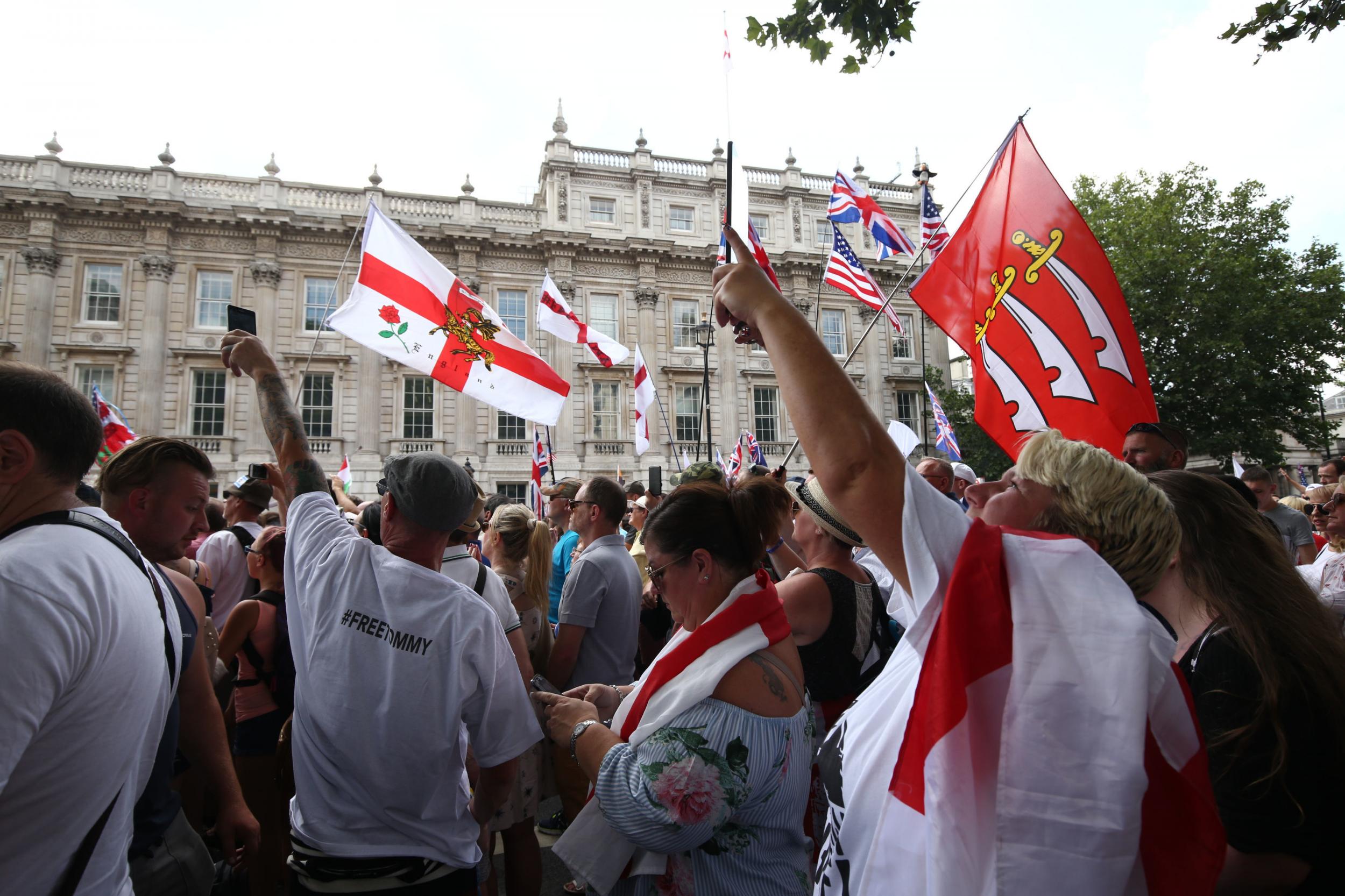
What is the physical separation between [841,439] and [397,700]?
1.67m

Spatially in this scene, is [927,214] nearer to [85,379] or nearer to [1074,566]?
[1074,566]

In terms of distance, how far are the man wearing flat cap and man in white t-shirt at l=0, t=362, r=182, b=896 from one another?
571 mm

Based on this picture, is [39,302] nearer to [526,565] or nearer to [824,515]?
[526,565]

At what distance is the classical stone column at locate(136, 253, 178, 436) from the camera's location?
20562mm

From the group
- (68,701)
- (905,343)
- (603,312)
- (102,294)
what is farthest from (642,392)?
(102,294)

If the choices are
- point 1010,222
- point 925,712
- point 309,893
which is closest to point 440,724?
point 309,893

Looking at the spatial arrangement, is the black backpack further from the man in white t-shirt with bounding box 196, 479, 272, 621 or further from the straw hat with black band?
the straw hat with black band

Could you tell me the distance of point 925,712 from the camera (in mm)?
1180

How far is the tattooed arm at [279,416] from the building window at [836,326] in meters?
25.3

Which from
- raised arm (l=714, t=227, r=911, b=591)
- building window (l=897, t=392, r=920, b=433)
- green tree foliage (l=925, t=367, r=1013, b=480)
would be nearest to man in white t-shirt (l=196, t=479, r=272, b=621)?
raised arm (l=714, t=227, r=911, b=591)

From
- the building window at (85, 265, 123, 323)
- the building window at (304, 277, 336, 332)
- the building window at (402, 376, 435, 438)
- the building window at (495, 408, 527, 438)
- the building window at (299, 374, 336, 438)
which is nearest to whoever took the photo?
the building window at (85, 265, 123, 323)

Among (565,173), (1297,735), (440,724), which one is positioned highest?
(565,173)

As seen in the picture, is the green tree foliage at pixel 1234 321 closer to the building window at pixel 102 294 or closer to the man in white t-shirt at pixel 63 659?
the man in white t-shirt at pixel 63 659

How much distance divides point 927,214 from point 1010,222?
9.39 meters
